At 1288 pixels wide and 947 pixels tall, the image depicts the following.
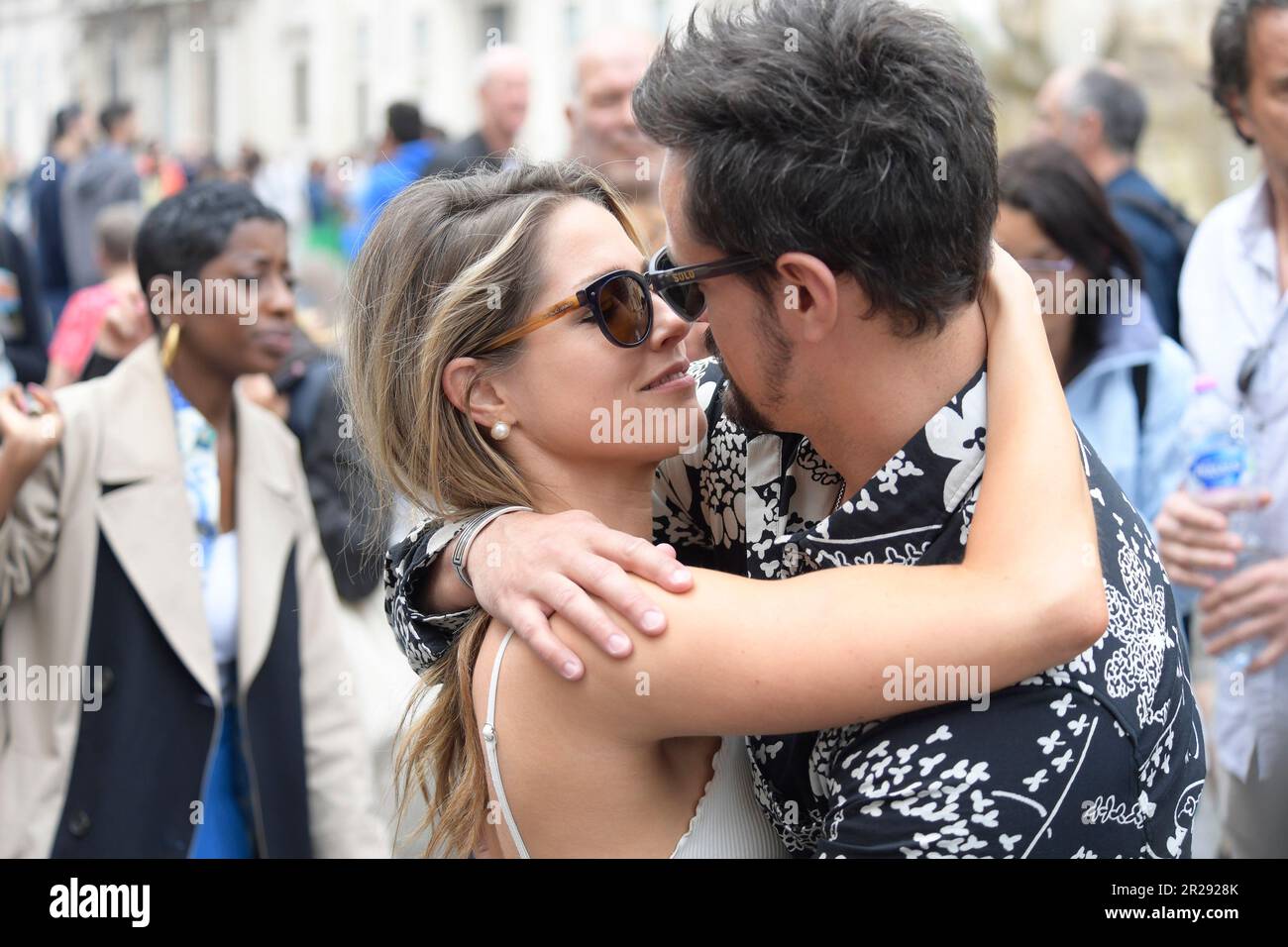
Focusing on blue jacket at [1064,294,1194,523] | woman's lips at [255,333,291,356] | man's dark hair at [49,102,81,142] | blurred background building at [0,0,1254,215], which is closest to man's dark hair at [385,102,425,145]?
woman's lips at [255,333,291,356]

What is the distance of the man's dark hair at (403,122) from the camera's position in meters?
7.83

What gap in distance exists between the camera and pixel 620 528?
212cm

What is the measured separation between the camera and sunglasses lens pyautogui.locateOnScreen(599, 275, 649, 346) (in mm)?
1975

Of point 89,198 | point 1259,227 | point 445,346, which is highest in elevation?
point 89,198

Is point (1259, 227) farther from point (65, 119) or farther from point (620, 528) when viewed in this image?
point (65, 119)

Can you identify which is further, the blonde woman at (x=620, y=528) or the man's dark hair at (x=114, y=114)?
the man's dark hair at (x=114, y=114)

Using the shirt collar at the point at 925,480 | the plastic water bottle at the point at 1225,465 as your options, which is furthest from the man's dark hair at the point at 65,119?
the shirt collar at the point at 925,480

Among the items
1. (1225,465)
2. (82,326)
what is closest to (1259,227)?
(1225,465)

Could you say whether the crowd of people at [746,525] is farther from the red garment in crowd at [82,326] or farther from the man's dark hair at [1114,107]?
the man's dark hair at [1114,107]

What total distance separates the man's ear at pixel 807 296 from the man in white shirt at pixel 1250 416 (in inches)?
63.0

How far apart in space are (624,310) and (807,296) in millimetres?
337

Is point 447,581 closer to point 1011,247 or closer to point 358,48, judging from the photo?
point 1011,247

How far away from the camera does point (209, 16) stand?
113 ft
